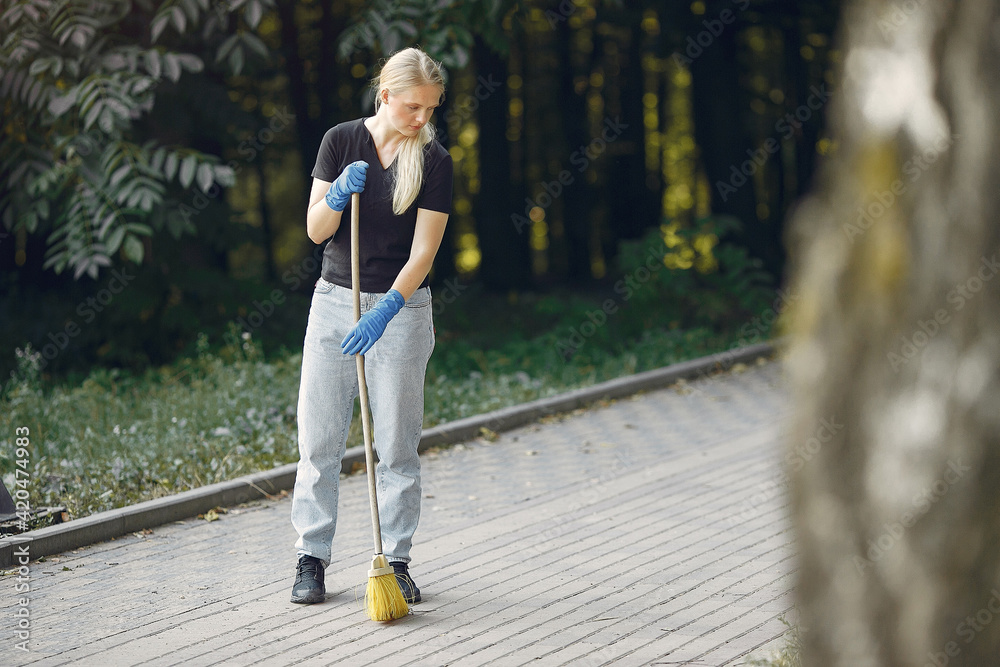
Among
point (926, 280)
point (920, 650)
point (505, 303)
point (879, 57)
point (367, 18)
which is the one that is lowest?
point (505, 303)

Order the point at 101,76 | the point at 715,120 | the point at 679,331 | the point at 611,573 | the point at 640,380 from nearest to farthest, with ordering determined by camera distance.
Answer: the point at 611,573 < the point at 101,76 < the point at 640,380 < the point at 679,331 < the point at 715,120

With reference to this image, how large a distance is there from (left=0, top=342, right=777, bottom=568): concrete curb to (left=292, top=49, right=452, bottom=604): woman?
1599 millimetres

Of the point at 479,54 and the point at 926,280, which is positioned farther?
the point at 479,54

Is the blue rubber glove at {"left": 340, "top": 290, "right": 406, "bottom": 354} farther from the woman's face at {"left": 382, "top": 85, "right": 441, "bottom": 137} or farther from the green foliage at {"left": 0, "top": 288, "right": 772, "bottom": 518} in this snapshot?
the green foliage at {"left": 0, "top": 288, "right": 772, "bottom": 518}

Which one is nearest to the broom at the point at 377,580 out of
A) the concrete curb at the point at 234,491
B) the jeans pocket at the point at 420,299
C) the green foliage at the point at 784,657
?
the jeans pocket at the point at 420,299

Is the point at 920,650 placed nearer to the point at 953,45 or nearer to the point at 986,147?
the point at 986,147

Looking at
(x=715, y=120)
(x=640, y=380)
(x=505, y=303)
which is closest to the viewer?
(x=640, y=380)

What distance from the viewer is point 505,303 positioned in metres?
18.5

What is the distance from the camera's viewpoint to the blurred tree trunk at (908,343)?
1.96 m

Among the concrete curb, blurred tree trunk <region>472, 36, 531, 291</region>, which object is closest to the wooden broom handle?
the concrete curb

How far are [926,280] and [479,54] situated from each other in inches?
683

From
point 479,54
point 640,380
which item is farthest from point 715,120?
point 640,380

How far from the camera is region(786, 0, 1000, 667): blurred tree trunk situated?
1958mm

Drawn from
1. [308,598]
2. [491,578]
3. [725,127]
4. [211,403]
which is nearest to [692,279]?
[725,127]
